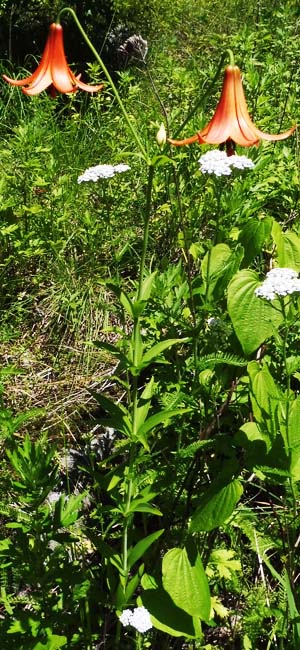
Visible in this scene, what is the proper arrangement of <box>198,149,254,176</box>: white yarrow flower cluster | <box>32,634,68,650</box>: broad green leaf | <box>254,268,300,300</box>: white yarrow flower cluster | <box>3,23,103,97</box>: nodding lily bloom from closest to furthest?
<box>254,268,300,300</box>: white yarrow flower cluster < <box>32,634,68,650</box>: broad green leaf < <box>198,149,254,176</box>: white yarrow flower cluster < <box>3,23,103,97</box>: nodding lily bloom

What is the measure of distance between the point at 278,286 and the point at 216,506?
0.37 metres

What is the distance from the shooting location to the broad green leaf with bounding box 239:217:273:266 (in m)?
1.24

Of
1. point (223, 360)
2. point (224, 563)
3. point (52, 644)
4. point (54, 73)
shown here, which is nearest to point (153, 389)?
point (223, 360)

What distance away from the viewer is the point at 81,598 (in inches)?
51.4

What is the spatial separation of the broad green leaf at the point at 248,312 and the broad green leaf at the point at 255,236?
15cm

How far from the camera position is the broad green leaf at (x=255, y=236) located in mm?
1243

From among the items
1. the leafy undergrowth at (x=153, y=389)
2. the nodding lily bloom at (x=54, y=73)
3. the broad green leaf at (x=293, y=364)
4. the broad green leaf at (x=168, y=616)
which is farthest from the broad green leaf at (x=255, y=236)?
the broad green leaf at (x=168, y=616)

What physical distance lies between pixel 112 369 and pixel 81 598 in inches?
34.4

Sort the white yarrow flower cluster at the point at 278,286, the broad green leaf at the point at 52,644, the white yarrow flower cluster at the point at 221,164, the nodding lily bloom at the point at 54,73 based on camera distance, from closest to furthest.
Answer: the white yarrow flower cluster at the point at 278,286 < the broad green leaf at the point at 52,644 < the white yarrow flower cluster at the point at 221,164 < the nodding lily bloom at the point at 54,73

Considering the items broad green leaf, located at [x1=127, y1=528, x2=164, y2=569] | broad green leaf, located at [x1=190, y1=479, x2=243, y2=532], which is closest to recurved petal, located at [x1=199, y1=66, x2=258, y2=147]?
broad green leaf, located at [x1=190, y1=479, x2=243, y2=532]

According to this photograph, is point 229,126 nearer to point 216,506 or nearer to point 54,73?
point 54,73

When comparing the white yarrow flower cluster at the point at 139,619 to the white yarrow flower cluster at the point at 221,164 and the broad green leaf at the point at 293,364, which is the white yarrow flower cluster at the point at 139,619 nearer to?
the broad green leaf at the point at 293,364

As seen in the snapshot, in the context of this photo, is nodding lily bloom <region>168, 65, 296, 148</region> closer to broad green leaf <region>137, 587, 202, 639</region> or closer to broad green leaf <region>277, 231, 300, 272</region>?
broad green leaf <region>277, 231, 300, 272</region>

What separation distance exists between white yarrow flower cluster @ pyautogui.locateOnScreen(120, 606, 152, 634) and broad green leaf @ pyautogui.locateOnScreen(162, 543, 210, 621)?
0.06m
